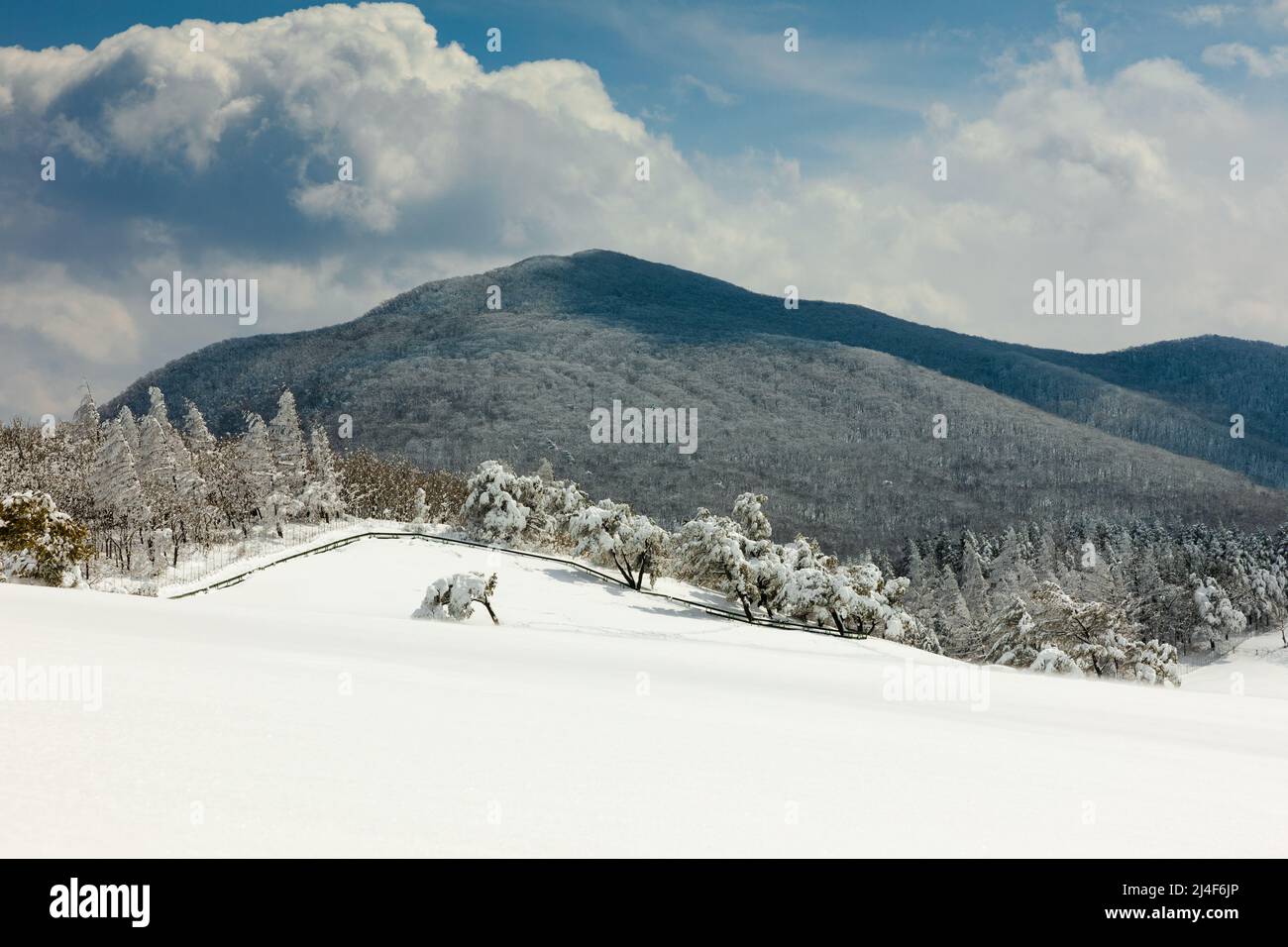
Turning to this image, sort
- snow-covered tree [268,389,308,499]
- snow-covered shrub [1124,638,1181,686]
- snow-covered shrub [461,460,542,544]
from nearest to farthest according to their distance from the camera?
snow-covered shrub [1124,638,1181,686]
snow-covered shrub [461,460,542,544]
snow-covered tree [268,389,308,499]

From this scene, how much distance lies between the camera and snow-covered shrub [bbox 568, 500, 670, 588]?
4703 centimetres

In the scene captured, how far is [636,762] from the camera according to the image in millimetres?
6887

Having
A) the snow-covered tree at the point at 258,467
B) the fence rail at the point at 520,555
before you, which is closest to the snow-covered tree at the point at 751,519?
the fence rail at the point at 520,555

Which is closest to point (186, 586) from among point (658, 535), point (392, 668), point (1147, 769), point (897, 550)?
point (658, 535)

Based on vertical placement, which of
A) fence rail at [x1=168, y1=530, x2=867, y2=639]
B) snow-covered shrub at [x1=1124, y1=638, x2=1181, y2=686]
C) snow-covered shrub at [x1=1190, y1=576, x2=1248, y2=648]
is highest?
fence rail at [x1=168, y1=530, x2=867, y2=639]

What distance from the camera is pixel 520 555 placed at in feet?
169

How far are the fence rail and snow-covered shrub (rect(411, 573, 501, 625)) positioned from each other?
9872 millimetres

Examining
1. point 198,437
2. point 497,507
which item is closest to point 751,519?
point 497,507

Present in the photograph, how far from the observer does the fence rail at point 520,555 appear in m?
37.3

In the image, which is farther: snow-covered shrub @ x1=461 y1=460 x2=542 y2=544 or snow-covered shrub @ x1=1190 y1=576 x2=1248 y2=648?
snow-covered shrub @ x1=1190 y1=576 x2=1248 y2=648

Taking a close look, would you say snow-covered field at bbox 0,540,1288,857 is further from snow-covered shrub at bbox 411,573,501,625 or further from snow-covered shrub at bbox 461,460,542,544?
snow-covered shrub at bbox 461,460,542,544

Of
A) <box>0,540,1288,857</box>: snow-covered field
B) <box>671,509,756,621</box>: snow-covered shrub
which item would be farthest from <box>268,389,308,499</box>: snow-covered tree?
<box>0,540,1288,857</box>: snow-covered field
